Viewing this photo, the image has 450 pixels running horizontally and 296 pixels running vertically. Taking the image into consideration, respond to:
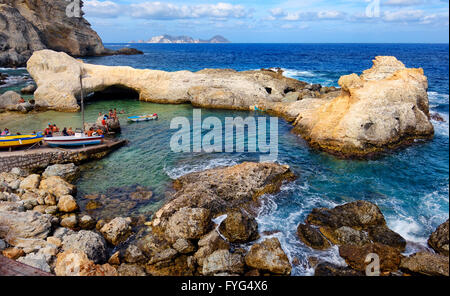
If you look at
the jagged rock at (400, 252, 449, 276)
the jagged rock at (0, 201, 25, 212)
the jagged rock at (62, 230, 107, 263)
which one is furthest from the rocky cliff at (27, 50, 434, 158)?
the jagged rock at (0, 201, 25, 212)

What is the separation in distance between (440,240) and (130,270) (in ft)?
48.9

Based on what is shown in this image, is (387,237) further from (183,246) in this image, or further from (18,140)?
(18,140)

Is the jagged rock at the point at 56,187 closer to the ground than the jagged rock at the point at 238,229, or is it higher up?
higher up

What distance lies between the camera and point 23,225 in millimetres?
14719

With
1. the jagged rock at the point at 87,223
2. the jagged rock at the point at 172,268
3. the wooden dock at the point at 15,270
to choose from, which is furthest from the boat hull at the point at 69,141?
the wooden dock at the point at 15,270

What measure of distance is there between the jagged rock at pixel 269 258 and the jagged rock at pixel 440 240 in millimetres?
7655

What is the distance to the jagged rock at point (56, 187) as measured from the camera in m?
18.9

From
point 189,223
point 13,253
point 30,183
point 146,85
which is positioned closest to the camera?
point 13,253

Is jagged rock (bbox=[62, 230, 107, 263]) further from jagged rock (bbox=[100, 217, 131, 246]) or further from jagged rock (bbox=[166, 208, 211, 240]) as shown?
jagged rock (bbox=[166, 208, 211, 240])

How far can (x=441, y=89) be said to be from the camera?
53.3 m

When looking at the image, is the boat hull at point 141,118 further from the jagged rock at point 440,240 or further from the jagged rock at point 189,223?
the jagged rock at point 440,240

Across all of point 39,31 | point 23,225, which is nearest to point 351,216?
point 23,225
